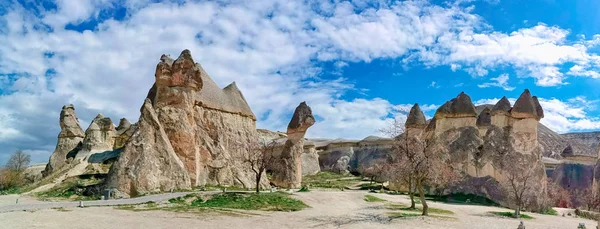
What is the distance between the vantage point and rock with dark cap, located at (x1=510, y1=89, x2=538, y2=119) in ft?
104

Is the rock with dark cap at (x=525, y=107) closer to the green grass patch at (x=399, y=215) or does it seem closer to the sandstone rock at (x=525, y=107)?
the sandstone rock at (x=525, y=107)

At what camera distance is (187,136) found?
30734 millimetres

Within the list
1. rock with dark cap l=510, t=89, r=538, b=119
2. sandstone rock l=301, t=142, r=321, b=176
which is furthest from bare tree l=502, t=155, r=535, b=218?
sandstone rock l=301, t=142, r=321, b=176

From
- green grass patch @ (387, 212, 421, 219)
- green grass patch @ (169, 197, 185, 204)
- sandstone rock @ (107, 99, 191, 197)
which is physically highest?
sandstone rock @ (107, 99, 191, 197)

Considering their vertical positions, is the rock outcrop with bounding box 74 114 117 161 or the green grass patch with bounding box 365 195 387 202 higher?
the rock outcrop with bounding box 74 114 117 161

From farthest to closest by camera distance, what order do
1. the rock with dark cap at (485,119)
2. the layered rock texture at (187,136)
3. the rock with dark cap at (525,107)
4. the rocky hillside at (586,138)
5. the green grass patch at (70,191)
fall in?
1. the rocky hillside at (586,138)
2. the rock with dark cap at (485,119)
3. the rock with dark cap at (525,107)
4. the layered rock texture at (187,136)
5. the green grass patch at (70,191)

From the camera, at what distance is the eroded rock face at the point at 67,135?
4309 centimetres

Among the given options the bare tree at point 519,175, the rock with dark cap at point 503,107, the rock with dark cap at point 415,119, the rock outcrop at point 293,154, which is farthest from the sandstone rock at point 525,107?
the rock outcrop at point 293,154

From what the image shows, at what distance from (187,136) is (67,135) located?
19.4 m

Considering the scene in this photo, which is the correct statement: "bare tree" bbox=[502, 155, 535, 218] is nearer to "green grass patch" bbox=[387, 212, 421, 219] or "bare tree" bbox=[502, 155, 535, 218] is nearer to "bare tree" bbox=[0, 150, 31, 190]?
"green grass patch" bbox=[387, 212, 421, 219]

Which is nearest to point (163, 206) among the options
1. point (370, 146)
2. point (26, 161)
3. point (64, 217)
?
point (64, 217)

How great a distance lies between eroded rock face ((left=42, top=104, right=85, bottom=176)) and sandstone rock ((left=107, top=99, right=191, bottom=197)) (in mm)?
20360

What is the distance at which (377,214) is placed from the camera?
1977 centimetres

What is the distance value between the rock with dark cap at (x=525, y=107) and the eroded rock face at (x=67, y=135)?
35.7m
